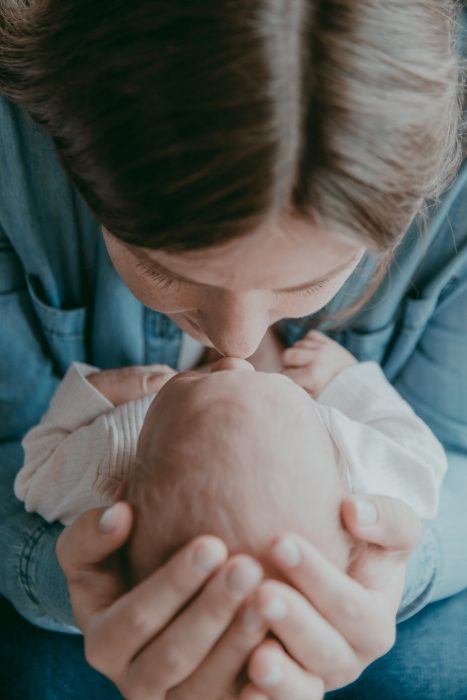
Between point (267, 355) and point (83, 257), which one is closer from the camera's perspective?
point (83, 257)

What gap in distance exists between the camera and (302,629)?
21.8 inches

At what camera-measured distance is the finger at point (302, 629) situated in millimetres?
531

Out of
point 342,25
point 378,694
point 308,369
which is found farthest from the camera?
point 308,369

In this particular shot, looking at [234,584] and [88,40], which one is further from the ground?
[88,40]

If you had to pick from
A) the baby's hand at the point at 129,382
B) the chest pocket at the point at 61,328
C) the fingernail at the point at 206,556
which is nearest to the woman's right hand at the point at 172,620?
the fingernail at the point at 206,556

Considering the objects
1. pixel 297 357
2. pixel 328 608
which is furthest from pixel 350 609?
pixel 297 357

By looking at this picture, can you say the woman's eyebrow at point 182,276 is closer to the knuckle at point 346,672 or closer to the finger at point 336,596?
the finger at point 336,596

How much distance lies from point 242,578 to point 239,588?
0.03ft

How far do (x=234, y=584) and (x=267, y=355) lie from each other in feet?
2.14

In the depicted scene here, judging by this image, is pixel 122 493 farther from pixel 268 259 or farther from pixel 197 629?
pixel 268 259

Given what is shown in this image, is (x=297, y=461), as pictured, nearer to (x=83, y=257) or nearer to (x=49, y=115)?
(x=49, y=115)

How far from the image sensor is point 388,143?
52 cm

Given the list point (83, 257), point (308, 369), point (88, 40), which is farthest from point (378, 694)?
point (88, 40)

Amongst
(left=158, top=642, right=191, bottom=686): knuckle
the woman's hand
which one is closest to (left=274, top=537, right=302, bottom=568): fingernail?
the woman's hand
